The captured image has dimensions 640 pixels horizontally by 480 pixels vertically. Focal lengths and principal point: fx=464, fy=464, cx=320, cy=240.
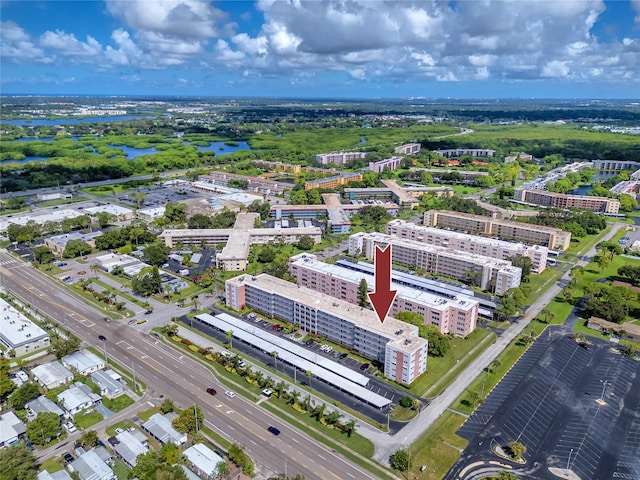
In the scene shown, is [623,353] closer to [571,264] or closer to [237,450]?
[571,264]

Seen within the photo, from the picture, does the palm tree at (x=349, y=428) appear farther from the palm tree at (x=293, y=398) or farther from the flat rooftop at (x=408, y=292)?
the flat rooftop at (x=408, y=292)

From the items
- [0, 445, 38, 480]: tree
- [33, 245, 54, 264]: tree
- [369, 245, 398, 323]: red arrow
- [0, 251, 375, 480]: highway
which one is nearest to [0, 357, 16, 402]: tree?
[0, 251, 375, 480]: highway

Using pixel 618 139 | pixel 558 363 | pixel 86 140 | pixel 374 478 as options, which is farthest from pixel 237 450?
pixel 618 139

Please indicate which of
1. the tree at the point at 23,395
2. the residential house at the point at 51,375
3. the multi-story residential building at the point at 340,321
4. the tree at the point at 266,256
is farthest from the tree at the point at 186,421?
the tree at the point at 266,256

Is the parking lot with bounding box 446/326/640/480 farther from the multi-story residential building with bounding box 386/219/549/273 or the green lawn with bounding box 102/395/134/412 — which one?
the green lawn with bounding box 102/395/134/412

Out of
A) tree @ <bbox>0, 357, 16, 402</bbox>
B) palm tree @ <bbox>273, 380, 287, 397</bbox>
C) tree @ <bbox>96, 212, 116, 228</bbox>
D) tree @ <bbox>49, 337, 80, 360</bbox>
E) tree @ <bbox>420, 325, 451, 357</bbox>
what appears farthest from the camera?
tree @ <bbox>96, 212, 116, 228</bbox>
